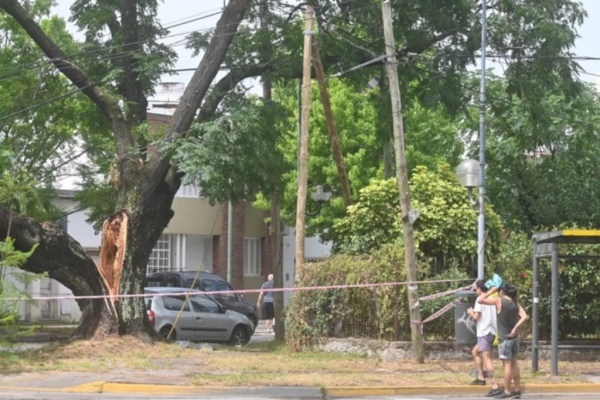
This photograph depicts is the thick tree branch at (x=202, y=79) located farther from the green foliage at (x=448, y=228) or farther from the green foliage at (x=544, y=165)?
the green foliage at (x=544, y=165)

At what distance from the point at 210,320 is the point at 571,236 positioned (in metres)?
11.3

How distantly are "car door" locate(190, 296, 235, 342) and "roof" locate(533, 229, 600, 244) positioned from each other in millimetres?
10070

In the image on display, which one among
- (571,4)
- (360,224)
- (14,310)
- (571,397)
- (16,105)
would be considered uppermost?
(571,4)

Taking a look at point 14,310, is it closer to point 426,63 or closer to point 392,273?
point 392,273


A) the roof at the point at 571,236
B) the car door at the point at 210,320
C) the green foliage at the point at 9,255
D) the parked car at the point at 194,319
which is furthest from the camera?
the car door at the point at 210,320

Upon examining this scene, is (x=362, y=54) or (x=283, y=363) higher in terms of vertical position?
(x=362, y=54)

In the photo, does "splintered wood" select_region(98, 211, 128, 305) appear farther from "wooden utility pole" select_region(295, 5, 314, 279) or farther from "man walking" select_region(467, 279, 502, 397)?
"man walking" select_region(467, 279, 502, 397)

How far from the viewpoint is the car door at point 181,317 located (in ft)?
81.0

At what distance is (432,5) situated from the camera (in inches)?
896

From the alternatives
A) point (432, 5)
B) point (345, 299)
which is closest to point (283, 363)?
point (345, 299)

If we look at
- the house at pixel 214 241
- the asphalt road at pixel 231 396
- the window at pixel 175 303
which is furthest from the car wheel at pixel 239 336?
the house at pixel 214 241

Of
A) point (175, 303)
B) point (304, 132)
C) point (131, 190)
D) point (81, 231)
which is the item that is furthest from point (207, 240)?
point (131, 190)

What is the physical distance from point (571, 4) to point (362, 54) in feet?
15.8

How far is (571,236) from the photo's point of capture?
1675cm
